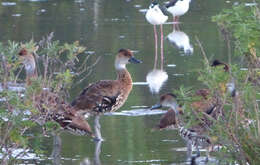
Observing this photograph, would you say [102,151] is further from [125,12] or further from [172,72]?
[125,12]

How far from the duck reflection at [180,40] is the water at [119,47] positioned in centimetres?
13

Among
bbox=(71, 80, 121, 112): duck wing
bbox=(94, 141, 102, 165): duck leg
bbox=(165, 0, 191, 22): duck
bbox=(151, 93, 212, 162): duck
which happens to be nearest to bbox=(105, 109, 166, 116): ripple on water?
bbox=(71, 80, 121, 112): duck wing

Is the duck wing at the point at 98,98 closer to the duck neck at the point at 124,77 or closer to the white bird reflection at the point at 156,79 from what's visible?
the duck neck at the point at 124,77

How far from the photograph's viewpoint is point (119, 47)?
50.1 ft

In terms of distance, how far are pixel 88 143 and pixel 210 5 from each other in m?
13.0

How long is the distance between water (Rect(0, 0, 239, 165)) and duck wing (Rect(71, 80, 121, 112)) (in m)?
0.35

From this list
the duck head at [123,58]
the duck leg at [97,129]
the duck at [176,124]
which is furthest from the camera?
the duck head at [123,58]

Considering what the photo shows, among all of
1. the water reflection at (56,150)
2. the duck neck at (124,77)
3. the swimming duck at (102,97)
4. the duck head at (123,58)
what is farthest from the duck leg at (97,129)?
the duck head at (123,58)

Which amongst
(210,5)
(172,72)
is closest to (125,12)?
(210,5)

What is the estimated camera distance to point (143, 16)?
20031 millimetres

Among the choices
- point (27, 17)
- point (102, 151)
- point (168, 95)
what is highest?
point (27, 17)

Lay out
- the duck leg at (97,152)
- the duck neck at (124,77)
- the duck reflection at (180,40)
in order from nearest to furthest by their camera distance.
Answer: the duck leg at (97,152) < the duck neck at (124,77) < the duck reflection at (180,40)

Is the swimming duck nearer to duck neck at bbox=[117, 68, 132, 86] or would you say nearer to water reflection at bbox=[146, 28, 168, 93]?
duck neck at bbox=[117, 68, 132, 86]

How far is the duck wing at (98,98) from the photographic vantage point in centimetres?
921
